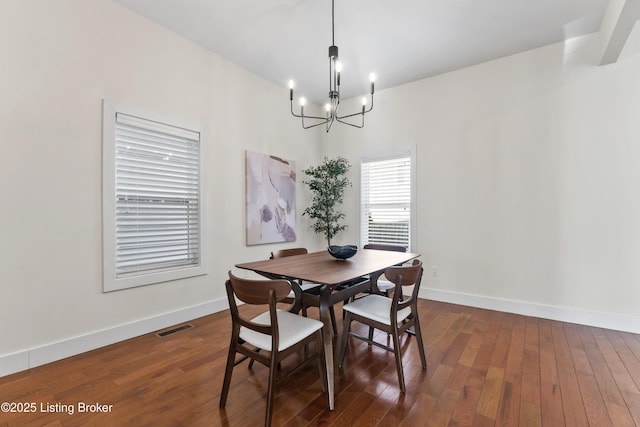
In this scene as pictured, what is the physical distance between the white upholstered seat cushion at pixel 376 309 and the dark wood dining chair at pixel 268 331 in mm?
401

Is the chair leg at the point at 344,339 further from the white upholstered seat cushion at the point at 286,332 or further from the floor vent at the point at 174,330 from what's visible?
the floor vent at the point at 174,330

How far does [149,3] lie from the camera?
2654 millimetres

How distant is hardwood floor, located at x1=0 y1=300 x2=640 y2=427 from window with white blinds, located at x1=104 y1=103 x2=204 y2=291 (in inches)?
28.4

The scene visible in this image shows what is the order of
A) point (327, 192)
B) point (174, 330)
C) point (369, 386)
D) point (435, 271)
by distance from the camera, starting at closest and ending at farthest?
point (369, 386)
point (174, 330)
point (435, 271)
point (327, 192)

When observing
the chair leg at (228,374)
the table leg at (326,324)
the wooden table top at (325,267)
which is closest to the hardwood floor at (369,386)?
the chair leg at (228,374)

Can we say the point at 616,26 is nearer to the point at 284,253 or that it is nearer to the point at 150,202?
the point at 284,253

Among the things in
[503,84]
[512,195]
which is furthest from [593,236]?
[503,84]

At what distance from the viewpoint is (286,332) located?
5.67 ft

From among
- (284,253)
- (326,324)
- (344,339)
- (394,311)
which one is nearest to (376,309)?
(394,311)

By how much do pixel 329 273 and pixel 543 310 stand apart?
9.63ft

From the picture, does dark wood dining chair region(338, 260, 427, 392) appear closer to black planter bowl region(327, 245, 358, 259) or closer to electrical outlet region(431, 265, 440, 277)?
black planter bowl region(327, 245, 358, 259)

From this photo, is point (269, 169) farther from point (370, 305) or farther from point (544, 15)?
point (544, 15)

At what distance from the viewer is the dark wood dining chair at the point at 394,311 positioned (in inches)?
75.3

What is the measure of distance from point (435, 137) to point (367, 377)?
10.7ft
